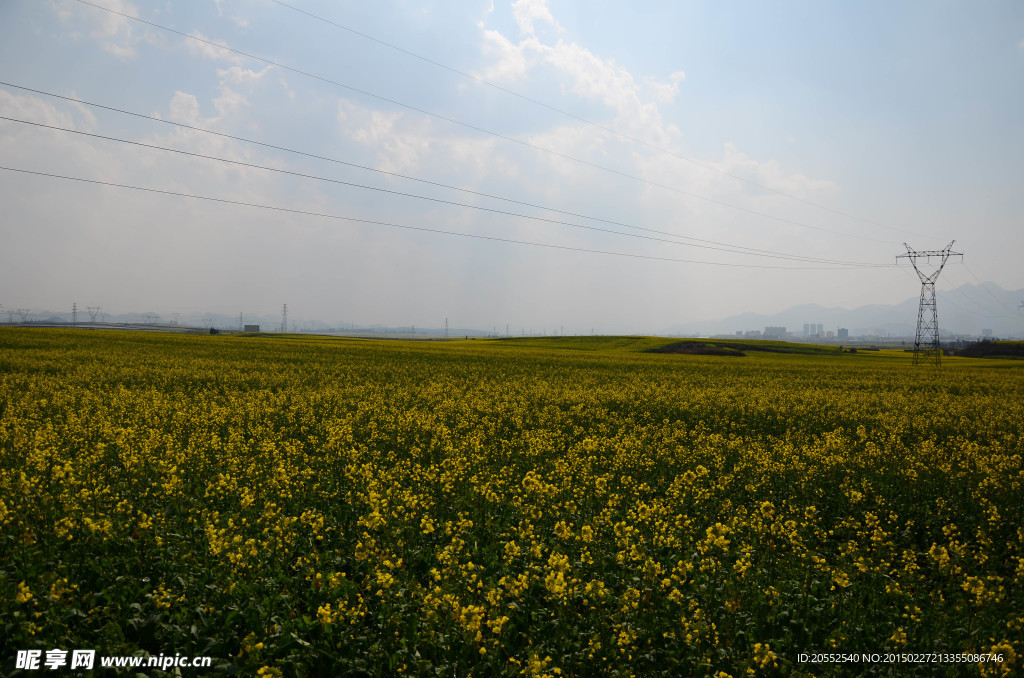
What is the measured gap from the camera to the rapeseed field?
15.0ft

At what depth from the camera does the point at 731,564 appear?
651 centimetres

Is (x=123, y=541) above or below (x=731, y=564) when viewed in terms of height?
above

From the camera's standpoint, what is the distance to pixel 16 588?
16.5 feet

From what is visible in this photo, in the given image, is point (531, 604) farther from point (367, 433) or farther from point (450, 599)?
point (367, 433)

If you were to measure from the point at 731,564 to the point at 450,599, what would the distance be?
393 cm

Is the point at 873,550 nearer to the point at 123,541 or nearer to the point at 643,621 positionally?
the point at 643,621

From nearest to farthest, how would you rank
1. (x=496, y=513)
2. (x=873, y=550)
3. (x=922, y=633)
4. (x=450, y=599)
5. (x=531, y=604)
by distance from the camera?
(x=450, y=599), (x=922, y=633), (x=531, y=604), (x=873, y=550), (x=496, y=513)

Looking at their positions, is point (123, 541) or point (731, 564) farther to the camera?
point (731, 564)

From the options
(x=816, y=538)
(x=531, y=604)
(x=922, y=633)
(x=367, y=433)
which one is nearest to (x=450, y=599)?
(x=531, y=604)

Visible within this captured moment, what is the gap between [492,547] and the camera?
6.45 meters

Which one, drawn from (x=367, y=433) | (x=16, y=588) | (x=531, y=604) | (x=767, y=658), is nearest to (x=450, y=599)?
(x=531, y=604)

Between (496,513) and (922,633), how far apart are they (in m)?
5.26

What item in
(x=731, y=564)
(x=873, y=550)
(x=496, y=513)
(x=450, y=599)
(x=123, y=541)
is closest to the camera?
(x=450, y=599)

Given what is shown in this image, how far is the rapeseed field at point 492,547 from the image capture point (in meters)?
4.57
